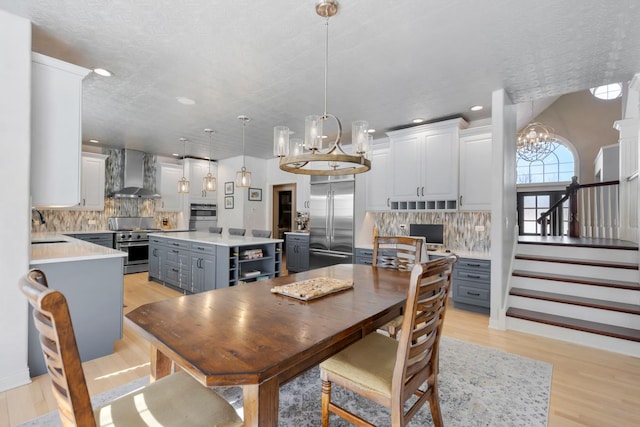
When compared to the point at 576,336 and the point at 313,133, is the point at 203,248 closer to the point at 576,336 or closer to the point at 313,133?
the point at 313,133

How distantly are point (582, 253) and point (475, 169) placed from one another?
1.65 metres

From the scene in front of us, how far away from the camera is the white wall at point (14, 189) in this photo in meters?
2.07

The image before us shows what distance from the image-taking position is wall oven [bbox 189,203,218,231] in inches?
283

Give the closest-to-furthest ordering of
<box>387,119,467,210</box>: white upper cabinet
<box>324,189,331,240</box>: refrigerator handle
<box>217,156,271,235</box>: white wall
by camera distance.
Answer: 1. <box>387,119,467,210</box>: white upper cabinet
2. <box>324,189,331,240</box>: refrigerator handle
3. <box>217,156,271,235</box>: white wall

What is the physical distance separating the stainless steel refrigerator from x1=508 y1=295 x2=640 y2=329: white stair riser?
8.09 ft

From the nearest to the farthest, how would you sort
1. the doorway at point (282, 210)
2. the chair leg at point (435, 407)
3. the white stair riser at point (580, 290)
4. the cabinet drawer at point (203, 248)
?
the chair leg at point (435, 407) → the white stair riser at point (580, 290) → the cabinet drawer at point (203, 248) → the doorway at point (282, 210)

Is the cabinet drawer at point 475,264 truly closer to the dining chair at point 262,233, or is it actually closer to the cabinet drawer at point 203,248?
the dining chair at point 262,233

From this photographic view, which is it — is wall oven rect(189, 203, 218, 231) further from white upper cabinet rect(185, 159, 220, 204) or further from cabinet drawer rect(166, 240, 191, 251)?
cabinet drawer rect(166, 240, 191, 251)

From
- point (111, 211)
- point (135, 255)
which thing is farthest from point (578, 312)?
point (111, 211)

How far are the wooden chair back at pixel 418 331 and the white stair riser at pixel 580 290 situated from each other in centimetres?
291

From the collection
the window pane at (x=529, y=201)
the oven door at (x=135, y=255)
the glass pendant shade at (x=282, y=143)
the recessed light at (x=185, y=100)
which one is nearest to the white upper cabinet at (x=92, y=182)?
the oven door at (x=135, y=255)

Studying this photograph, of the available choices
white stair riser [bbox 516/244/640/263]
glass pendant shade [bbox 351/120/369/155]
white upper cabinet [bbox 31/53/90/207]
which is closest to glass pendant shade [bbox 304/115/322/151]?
glass pendant shade [bbox 351/120/369/155]

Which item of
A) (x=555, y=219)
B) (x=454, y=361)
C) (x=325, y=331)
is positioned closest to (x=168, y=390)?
(x=325, y=331)

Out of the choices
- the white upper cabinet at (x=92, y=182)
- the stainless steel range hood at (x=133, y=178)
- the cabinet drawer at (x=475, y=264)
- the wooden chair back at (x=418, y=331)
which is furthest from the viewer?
the stainless steel range hood at (x=133, y=178)
